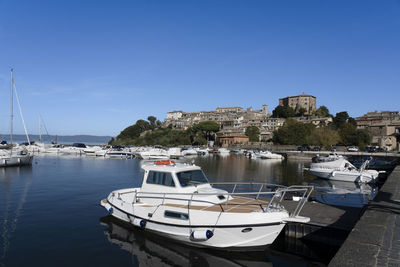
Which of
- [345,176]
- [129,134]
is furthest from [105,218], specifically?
[129,134]

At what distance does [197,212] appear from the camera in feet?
35.4

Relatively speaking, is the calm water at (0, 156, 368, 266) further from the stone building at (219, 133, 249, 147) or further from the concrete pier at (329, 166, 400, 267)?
the stone building at (219, 133, 249, 147)

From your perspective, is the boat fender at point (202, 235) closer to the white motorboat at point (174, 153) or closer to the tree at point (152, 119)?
the white motorboat at point (174, 153)

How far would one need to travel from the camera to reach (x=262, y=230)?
10.1 m

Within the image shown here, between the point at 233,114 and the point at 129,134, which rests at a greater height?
the point at 233,114

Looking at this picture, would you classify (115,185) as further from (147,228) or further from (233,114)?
(233,114)

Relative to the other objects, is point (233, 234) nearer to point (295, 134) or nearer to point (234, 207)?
point (234, 207)

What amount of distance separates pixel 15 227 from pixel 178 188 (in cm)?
840

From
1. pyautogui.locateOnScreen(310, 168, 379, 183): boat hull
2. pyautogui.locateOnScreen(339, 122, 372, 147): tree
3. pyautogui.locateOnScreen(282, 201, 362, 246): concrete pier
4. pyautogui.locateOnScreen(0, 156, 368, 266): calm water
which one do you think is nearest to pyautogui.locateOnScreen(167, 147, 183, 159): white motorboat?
pyautogui.locateOnScreen(310, 168, 379, 183): boat hull

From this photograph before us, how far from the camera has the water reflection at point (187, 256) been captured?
10.4 meters

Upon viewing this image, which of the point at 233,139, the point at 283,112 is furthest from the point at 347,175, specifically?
the point at 283,112

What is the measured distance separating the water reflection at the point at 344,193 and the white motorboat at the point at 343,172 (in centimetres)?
63

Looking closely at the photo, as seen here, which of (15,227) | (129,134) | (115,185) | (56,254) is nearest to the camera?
(56,254)

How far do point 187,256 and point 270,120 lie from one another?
13001 centimetres
